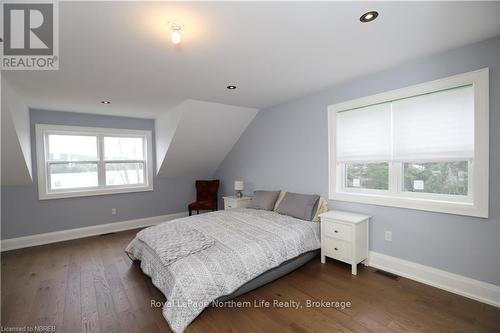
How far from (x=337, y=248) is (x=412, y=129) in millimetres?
1663

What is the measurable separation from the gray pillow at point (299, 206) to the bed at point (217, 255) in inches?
4.9

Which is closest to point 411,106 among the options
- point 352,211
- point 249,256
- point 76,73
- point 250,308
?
point 352,211

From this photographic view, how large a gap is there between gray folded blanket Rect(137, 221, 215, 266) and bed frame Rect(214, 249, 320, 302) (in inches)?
20.8

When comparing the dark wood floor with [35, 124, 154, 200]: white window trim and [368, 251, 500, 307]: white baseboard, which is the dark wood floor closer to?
[368, 251, 500, 307]: white baseboard

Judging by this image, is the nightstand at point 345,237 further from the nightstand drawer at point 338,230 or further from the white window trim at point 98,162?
the white window trim at point 98,162

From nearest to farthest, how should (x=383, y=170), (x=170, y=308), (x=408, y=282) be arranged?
(x=170, y=308), (x=408, y=282), (x=383, y=170)

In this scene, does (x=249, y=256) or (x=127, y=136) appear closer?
(x=249, y=256)

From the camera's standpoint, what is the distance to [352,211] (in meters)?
3.01

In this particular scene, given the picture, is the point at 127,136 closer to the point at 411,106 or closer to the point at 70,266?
the point at 70,266

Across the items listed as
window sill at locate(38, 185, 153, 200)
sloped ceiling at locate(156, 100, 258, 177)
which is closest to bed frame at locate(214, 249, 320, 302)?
sloped ceiling at locate(156, 100, 258, 177)

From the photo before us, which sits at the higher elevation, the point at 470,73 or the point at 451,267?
the point at 470,73

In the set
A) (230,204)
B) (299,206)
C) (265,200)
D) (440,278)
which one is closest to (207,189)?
(230,204)

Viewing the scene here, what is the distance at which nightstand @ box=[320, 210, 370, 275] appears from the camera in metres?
2.61

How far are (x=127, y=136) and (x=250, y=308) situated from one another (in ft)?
14.1
